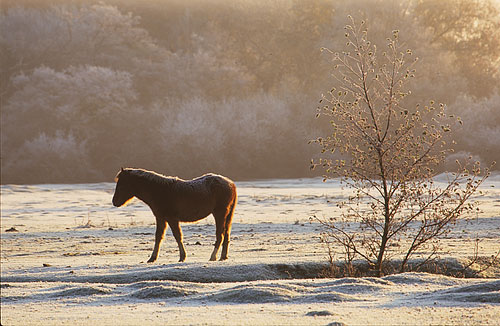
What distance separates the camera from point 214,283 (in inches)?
423

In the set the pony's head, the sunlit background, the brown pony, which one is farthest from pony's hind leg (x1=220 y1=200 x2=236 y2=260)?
the sunlit background

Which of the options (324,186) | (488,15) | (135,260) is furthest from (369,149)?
(488,15)

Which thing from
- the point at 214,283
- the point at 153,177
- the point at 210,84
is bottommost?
the point at 214,283

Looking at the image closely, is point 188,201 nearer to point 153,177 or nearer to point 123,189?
point 153,177

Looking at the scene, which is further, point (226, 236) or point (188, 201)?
point (226, 236)

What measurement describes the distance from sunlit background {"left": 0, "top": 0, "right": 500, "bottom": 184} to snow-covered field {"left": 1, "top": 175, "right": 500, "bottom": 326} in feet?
98.9

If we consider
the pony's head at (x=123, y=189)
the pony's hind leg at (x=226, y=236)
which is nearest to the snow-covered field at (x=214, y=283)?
the pony's hind leg at (x=226, y=236)

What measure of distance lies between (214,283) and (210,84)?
46.1 m

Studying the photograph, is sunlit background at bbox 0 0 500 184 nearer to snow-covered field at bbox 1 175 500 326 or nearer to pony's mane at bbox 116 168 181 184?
snow-covered field at bbox 1 175 500 326

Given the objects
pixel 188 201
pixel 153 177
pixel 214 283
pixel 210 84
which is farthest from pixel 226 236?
pixel 210 84

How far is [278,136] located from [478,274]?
1590 inches

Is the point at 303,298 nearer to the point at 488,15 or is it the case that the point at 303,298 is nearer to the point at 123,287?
the point at 123,287

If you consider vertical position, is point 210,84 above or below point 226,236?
above

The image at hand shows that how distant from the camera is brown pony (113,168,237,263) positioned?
1323 centimetres
